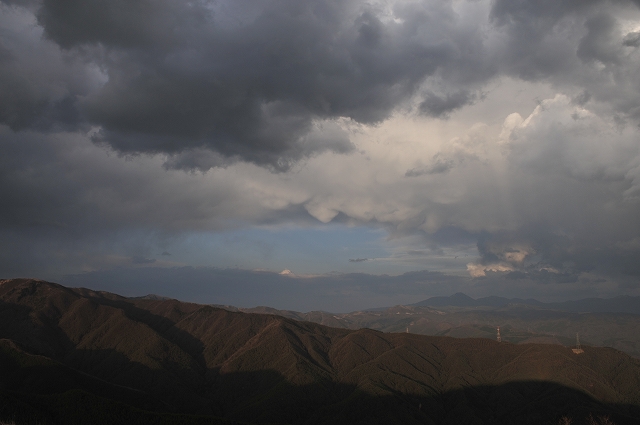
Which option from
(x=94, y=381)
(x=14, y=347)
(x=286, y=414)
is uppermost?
(x=14, y=347)

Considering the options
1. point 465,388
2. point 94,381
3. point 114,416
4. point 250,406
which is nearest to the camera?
point 114,416

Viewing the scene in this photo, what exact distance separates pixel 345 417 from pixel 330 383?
3873 centimetres

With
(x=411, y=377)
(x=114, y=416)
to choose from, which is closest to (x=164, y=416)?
(x=114, y=416)

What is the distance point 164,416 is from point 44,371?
7418 centimetres

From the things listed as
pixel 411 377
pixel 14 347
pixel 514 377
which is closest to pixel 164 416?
pixel 14 347

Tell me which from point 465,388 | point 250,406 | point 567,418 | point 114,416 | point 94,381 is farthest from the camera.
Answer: point 465,388

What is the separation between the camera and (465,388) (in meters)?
184

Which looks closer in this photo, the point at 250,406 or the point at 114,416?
the point at 114,416

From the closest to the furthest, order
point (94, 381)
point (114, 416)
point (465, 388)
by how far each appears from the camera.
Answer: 1. point (114, 416)
2. point (94, 381)
3. point (465, 388)

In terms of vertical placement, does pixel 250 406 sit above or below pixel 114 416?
below

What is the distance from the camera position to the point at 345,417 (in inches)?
5979

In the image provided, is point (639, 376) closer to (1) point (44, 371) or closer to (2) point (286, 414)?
(2) point (286, 414)

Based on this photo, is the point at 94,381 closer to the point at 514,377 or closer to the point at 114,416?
the point at 114,416

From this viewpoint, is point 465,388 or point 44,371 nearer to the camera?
point 44,371
